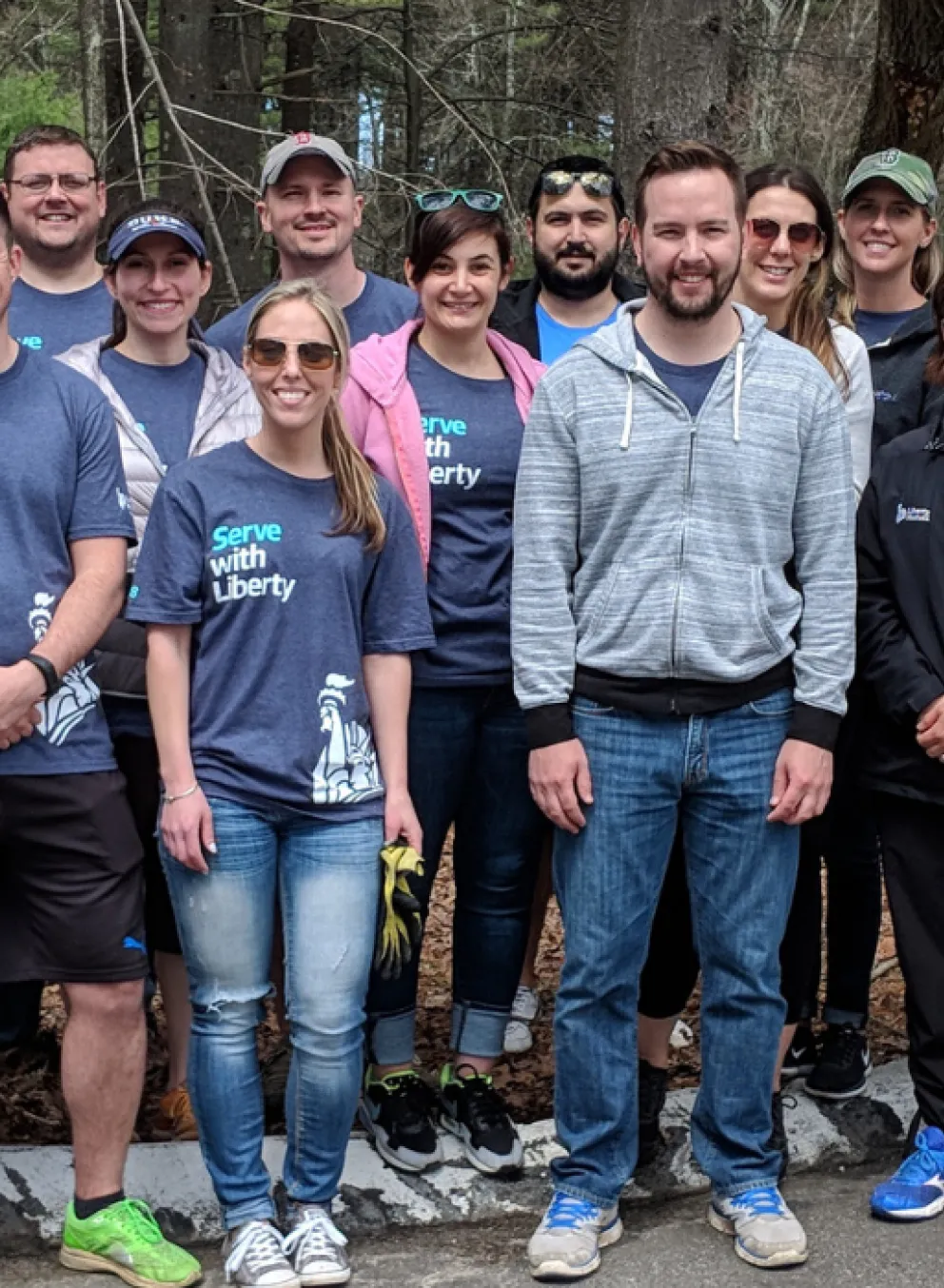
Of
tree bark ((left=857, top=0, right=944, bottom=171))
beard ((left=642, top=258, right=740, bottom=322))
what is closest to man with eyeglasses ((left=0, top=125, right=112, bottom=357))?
beard ((left=642, top=258, right=740, bottom=322))

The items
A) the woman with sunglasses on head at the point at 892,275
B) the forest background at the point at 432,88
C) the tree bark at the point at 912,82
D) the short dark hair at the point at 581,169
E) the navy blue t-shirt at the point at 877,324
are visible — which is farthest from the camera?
the tree bark at the point at 912,82

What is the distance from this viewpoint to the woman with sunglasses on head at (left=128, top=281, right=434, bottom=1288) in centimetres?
373

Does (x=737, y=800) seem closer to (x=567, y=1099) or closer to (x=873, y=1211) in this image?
(x=567, y=1099)

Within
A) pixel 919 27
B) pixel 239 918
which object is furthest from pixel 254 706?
pixel 919 27

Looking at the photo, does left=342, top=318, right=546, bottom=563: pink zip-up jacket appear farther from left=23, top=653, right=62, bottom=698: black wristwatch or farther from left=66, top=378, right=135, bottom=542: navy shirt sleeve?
left=23, top=653, right=62, bottom=698: black wristwatch

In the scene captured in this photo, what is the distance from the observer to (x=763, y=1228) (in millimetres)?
3895

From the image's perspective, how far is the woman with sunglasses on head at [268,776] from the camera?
3.73m

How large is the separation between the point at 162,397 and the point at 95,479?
0.57m

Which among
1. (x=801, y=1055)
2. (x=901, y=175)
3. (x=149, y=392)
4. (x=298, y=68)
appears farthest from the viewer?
(x=298, y=68)

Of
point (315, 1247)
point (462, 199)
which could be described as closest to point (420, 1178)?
point (315, 1247)

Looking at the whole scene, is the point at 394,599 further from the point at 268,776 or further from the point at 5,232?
the point at 5,232

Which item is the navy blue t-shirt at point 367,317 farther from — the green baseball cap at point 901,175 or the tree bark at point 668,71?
the tree bark at point 668,71

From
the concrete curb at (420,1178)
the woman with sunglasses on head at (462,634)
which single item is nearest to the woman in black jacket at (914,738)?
the concrete curb at (420,1178)

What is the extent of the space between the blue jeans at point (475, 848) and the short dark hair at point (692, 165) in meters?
1.35
